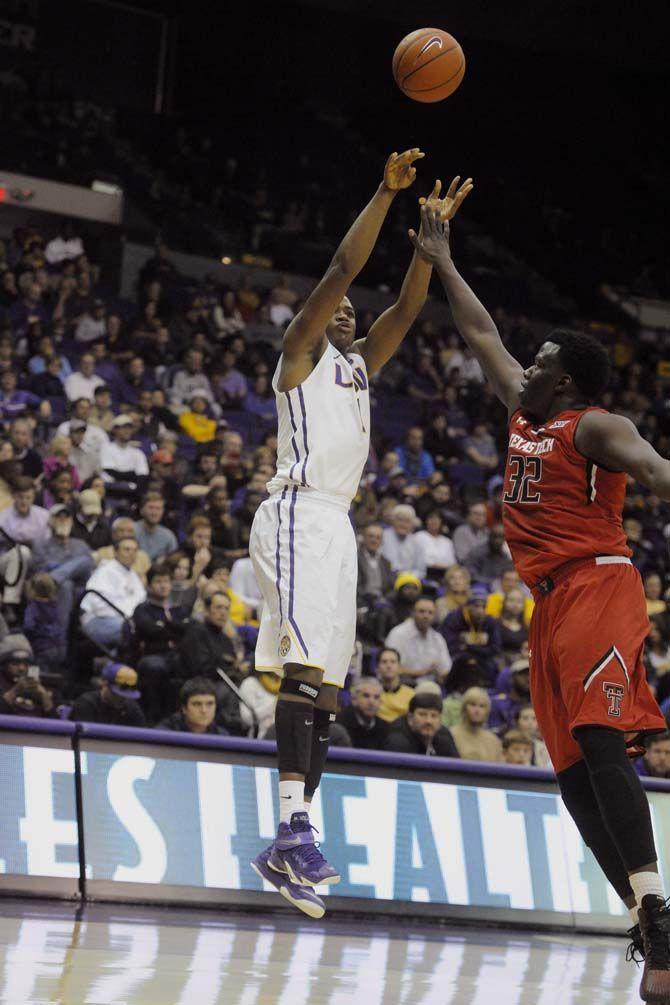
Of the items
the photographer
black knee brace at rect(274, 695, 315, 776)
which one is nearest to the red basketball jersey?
black knee brace at rect(274, 695, 315, 776)

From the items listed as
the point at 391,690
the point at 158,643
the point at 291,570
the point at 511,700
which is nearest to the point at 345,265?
the point at 291,570

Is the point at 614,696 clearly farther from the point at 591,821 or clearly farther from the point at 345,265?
the point at 345,265

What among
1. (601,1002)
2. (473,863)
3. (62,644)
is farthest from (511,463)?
(62,644)

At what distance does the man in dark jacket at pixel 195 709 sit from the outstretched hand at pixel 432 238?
13.1 feet

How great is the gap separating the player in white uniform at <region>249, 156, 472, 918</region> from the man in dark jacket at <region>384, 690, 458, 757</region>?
403 centimetres

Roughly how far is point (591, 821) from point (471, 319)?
7.35 feet

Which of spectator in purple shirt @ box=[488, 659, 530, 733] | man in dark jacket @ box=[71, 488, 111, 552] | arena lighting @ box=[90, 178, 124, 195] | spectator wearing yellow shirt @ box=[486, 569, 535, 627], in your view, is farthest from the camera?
arena lighting @ box=[90, 178, 124, 195]

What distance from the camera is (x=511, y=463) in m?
5.46

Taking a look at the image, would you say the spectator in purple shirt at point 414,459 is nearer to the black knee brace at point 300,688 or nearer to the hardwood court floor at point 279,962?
the hardwood court floor at point 279,962

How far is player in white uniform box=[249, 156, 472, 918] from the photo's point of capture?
5625mm

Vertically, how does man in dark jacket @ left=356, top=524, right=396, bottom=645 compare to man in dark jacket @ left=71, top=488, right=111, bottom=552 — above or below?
below

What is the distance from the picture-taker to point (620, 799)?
4.77m

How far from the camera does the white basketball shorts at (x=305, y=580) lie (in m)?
5.67

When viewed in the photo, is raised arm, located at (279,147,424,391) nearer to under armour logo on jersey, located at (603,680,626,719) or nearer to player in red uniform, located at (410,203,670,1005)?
player in red uniform, located at (410,203,670,1005)
